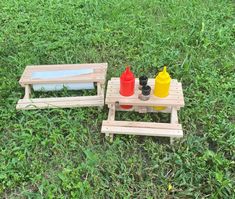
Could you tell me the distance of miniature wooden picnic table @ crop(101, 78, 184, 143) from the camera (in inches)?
95.5

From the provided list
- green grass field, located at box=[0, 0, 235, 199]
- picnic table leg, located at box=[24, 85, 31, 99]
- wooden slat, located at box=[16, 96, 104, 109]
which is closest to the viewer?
green grass field, located at box=[0, 0, 235, 199]

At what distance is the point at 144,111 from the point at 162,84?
12.4 inches

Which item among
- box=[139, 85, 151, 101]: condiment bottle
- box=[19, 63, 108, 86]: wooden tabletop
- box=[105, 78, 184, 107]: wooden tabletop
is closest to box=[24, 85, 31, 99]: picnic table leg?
box=[19, 63, 108, 86]: wooden tabletop

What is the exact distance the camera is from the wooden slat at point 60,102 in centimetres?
274

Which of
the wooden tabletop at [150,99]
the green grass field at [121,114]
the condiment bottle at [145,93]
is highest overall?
the condiment bottle at [145,93]

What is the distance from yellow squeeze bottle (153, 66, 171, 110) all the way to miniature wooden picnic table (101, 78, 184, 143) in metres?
0.04

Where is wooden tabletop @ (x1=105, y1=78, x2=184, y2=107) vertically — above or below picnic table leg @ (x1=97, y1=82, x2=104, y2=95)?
above

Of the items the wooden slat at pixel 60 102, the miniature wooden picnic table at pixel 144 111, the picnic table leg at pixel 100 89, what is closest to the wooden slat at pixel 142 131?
the miniature wooden picnic table at pixel 144 111

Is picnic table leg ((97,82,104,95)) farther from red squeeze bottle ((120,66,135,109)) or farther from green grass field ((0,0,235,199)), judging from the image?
red squeeze bottle ((120,66,135,109))

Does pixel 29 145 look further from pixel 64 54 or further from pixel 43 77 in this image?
pixel 64 54

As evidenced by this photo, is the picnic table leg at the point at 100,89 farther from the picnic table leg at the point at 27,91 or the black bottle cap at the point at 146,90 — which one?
the picnic table leg at the point at 27,91

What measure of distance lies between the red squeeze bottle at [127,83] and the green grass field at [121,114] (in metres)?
0.26

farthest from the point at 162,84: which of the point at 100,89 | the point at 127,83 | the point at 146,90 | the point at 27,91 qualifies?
the point at 27,91

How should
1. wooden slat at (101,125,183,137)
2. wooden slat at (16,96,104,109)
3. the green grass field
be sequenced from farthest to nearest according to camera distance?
wooden slat at (16,96,104,109)
wooden slat at (101,125,183,137)
the green grass field
